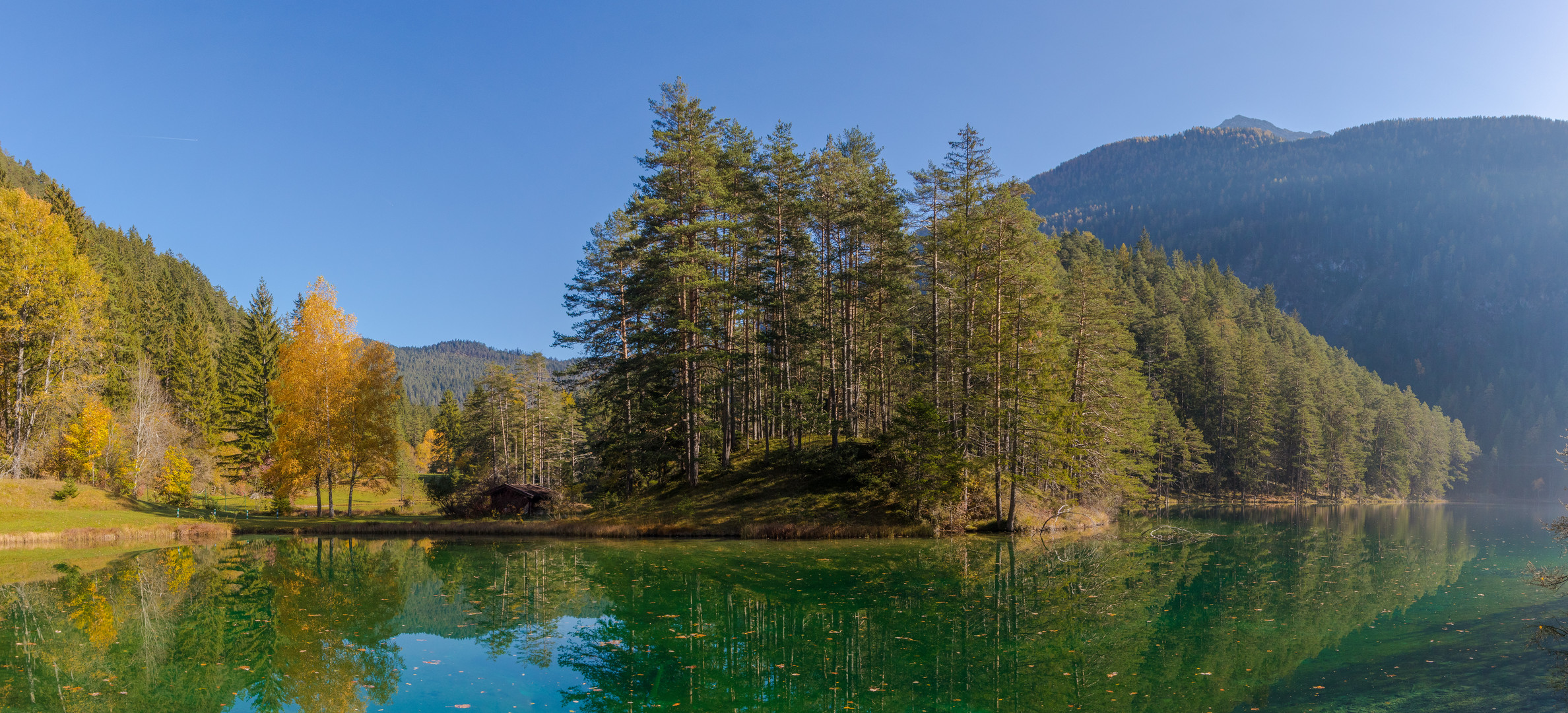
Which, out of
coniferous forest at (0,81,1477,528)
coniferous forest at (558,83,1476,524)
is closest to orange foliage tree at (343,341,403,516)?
coniferous forest at (0,81,1477,528)

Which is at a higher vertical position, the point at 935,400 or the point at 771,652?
the point at 935,400

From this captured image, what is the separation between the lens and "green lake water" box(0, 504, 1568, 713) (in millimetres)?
9195

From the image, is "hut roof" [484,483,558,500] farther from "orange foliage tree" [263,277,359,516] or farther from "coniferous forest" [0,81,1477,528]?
"orange foliage tree" [263,277,359,516]

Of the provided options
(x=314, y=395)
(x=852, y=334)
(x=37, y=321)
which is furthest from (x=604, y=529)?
(x=37, y=321)

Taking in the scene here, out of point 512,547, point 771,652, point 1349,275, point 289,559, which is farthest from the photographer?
point 1349,275

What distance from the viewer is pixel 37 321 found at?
116 feet

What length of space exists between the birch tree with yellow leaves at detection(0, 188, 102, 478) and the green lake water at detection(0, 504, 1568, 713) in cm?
1987

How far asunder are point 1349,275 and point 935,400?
730 ft

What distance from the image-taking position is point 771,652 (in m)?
11.3

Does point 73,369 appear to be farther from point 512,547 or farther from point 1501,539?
point 1501,539

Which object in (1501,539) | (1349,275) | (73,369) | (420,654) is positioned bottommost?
(1501,539)

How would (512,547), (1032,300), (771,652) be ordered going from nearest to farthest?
(771,652) → (512,547) → (1032,300)

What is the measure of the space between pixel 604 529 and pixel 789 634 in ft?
76.7

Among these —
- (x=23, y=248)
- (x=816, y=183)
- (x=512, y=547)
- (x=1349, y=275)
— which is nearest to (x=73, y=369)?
(x=23, y=248)
